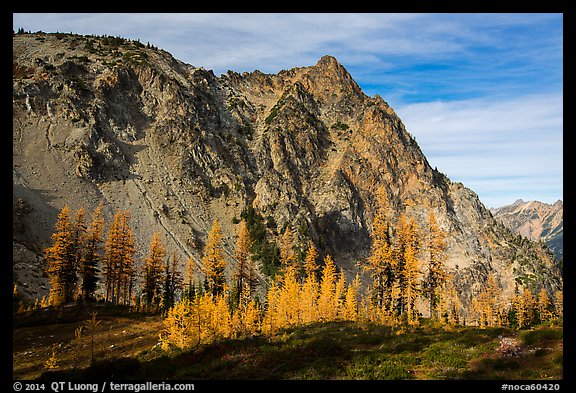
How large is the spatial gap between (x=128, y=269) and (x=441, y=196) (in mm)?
154006

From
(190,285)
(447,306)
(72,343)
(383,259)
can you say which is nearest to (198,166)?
(190,285)

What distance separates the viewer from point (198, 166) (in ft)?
496

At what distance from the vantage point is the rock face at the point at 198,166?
118812 millimetres

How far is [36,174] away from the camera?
111 m

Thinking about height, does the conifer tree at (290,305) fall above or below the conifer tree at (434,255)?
below

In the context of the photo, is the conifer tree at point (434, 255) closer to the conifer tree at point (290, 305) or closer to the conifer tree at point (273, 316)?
the conifer tree at point (290, 305)

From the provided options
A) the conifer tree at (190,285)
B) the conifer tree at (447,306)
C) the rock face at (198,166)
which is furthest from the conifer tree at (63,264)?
the conifer tree at (447,306)

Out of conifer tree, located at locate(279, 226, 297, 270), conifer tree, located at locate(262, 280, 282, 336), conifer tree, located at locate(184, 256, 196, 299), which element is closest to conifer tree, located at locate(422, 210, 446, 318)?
conifer tree, located at locate(262, 280, 282, 336)

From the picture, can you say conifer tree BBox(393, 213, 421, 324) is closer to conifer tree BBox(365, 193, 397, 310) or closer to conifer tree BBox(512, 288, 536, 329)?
conifer tree BBox(365, 193, 397, 310)

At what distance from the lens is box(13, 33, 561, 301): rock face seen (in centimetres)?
11881

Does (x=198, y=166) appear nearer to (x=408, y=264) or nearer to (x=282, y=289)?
(x=282, y=289)
